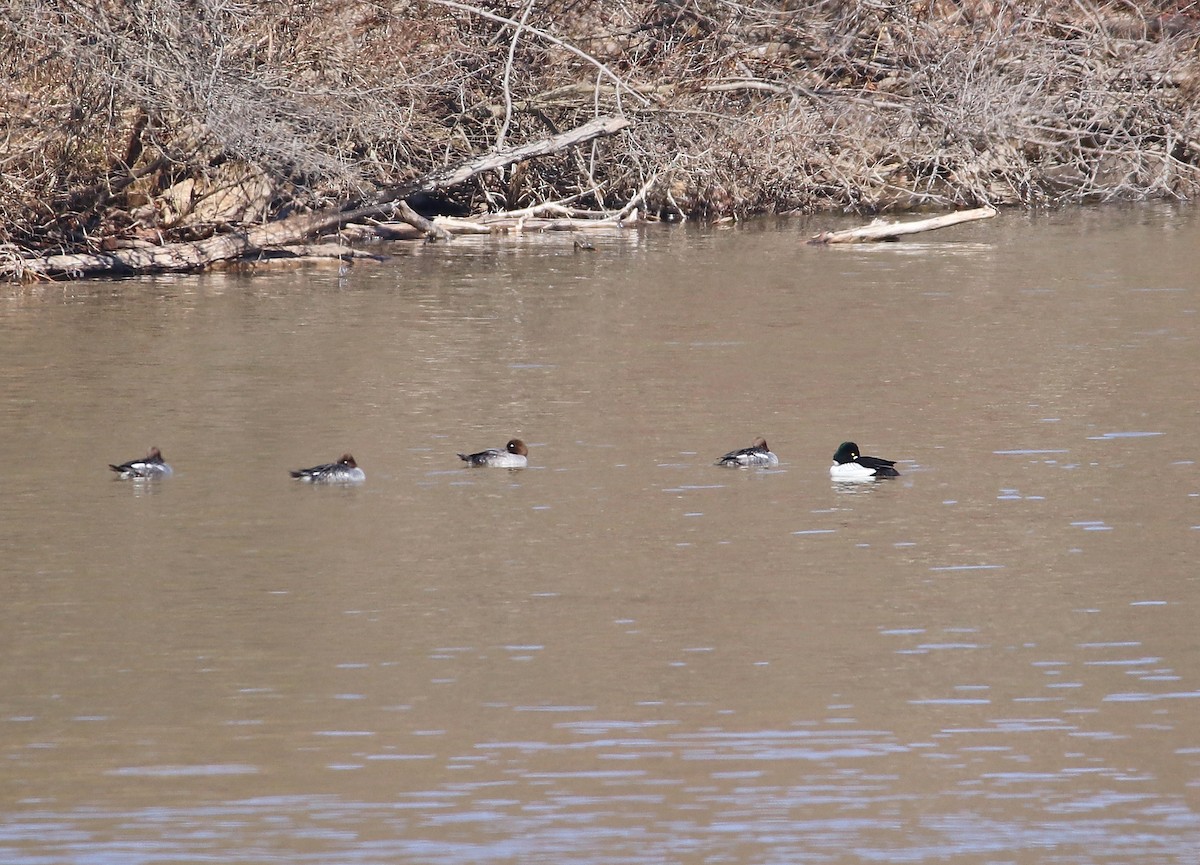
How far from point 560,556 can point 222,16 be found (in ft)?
45.9

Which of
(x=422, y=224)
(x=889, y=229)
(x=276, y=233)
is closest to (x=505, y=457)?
(x=276, y=233)

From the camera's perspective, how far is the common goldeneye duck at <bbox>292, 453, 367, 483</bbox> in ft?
39.0

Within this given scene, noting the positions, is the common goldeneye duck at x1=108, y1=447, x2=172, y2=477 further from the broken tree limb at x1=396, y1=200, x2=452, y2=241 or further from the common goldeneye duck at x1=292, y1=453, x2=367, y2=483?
the broken tree limb at x1=396, y1=200, x2=452, y2=241

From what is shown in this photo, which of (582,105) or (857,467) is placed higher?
(582,105)


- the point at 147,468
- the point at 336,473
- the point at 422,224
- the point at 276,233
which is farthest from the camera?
the point at 422,224

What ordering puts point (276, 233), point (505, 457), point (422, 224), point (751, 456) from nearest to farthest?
point (751, 456), point (505, 457), point (276, 233), point (422, 224)

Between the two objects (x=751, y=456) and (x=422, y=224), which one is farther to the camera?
(x=422, y=224)

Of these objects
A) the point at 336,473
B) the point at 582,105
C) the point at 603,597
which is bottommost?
the point at 603,597

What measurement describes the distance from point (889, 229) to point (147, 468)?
16.5 metres

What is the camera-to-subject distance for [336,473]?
469 inches

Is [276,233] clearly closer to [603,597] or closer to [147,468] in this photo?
[147,468]

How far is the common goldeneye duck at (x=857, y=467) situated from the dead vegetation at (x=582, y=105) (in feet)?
36.9

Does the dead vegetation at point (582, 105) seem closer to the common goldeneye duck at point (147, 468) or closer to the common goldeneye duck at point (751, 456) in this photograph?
the common goldeneye duck at point (147, 468)

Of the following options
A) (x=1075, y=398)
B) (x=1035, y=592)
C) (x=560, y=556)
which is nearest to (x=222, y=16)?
(x=1075, y=398)
